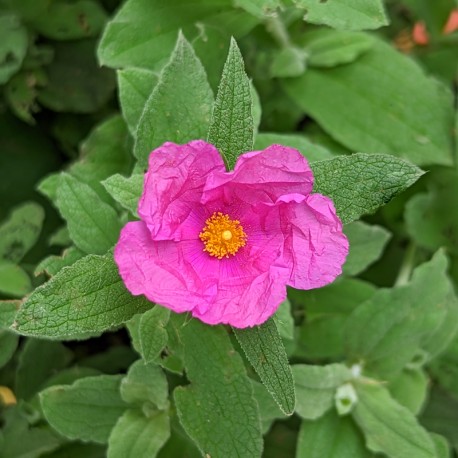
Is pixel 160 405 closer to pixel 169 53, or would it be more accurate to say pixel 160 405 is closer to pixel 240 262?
pixel 240 262

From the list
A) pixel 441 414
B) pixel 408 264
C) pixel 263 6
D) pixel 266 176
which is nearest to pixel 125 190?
pixel 266 176

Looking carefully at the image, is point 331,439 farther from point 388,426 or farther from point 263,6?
point 263,6

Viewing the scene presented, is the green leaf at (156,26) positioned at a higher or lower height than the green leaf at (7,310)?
higher

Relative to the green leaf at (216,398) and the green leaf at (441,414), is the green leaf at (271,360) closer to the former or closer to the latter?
the green leaf at (216,398)

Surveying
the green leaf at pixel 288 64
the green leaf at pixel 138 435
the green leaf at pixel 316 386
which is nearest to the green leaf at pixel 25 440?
the green leaf at pixel 138 435

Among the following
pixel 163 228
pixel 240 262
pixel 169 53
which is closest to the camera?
pixel 163 228

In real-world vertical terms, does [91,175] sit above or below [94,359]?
above

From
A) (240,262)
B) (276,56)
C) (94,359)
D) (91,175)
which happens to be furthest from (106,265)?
(276,56)
